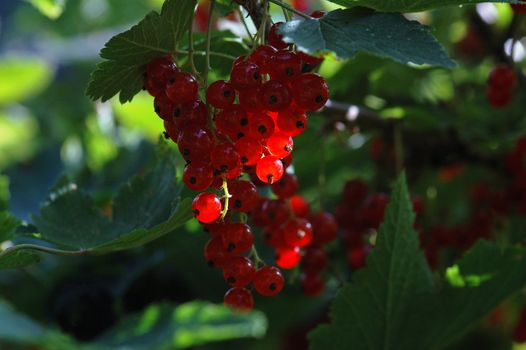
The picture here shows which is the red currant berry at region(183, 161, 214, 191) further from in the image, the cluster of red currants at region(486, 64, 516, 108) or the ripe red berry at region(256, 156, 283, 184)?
the cluster of red currants at region(486, 64, 516, 108)

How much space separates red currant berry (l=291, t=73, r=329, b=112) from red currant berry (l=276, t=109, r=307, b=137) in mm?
26

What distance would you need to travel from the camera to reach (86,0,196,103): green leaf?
1054 millimetres

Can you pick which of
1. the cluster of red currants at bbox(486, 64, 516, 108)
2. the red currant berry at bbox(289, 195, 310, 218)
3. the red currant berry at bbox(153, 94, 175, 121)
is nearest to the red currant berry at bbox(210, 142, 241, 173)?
the red currant berry at bbox(153, 94, 175, 121)

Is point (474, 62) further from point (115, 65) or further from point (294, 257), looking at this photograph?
point (115, 65)

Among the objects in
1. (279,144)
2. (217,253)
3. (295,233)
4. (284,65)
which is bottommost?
(295,233)

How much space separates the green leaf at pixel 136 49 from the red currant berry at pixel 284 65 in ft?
0.53

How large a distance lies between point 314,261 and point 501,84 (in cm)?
58

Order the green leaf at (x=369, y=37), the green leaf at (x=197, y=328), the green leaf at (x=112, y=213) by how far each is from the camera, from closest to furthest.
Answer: the green leaf at (x=197, y=328)
the green leaf at (x=369, y=37)
the green leaf at (x=112, y=213)

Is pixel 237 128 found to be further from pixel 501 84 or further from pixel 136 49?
pixel 501 84

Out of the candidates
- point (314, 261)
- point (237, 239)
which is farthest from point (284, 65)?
point (314, 261)

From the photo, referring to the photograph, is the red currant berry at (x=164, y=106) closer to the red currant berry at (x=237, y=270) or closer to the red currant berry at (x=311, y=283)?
the red currant berry at (x=237, y=270)

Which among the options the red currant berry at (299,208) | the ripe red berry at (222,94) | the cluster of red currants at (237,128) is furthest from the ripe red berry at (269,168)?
the red currant berry at (299,208)

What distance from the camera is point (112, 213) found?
1.30m

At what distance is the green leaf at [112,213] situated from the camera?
1.19 m
